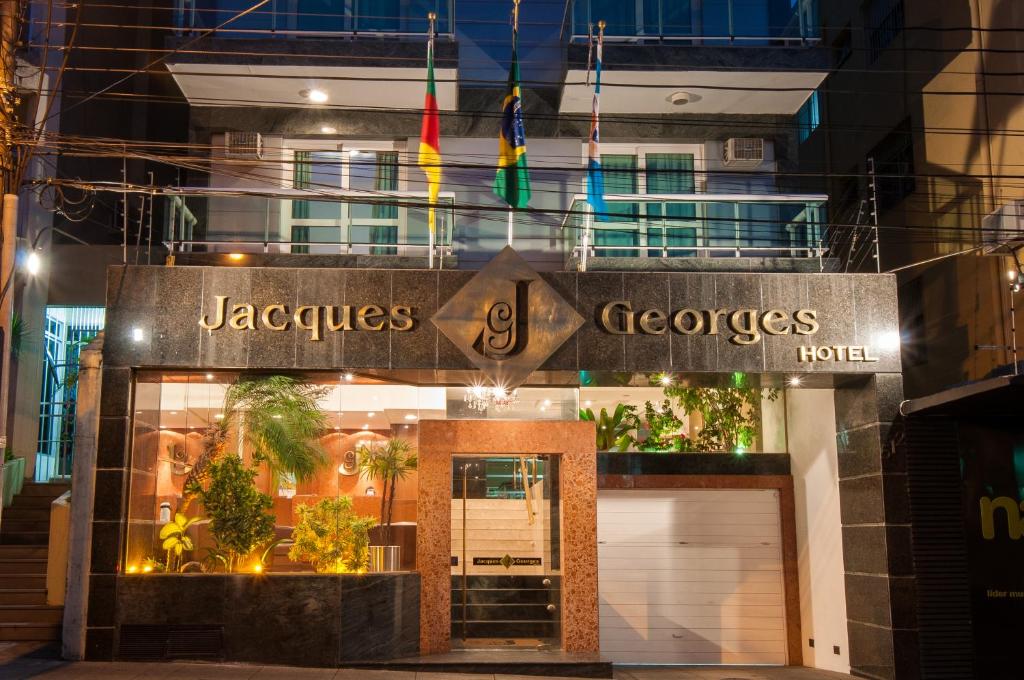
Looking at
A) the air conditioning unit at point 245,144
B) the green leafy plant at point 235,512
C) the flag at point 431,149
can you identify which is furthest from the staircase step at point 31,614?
the air conditioning unit at point 245,144

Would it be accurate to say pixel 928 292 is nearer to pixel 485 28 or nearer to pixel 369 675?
pixel 485 28

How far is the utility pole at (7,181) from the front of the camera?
34.5 ft

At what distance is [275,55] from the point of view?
16.1 meters

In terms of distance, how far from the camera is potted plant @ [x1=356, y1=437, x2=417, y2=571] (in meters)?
13.7

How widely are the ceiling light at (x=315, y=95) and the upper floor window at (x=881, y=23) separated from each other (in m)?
11.6

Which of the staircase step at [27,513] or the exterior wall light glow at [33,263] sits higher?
the exterior wall light glow at [33,263]

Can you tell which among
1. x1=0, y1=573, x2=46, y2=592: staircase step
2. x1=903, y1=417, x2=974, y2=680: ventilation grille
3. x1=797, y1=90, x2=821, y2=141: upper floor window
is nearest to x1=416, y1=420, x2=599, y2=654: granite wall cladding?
x1=903, y1=417, x2=974, y2=680: ventilation grille

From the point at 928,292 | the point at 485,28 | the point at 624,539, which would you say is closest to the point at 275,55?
the point at 485,28

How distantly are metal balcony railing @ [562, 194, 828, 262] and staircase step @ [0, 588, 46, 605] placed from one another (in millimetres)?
8723

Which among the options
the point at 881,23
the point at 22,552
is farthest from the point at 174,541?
the point at 881,23

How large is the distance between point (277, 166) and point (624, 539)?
8180 millimetres

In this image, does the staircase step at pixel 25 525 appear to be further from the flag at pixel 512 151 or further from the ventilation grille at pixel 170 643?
the flag at pixel 512 151

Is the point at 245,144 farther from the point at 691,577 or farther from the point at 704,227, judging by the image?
the point at 691,577

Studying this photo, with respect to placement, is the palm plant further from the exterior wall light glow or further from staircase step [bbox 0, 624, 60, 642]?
the exterior wall light glow
